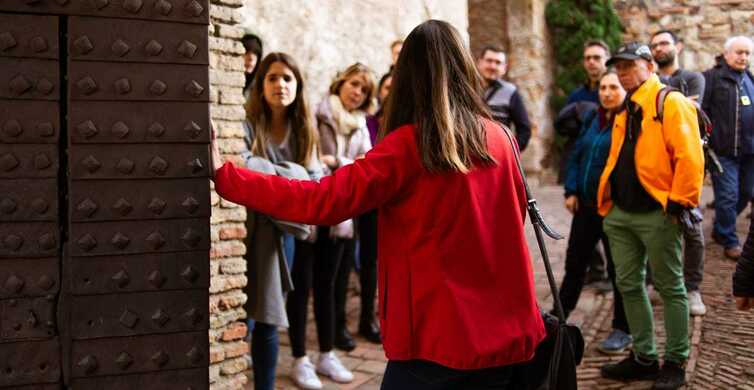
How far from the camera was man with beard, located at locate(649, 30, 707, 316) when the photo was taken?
4868 mm

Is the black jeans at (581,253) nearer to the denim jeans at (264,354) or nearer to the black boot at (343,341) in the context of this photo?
the black boot at (343,341)

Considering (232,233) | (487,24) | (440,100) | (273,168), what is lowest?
(232,233)

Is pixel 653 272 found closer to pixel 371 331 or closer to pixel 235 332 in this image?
pixel 371 331

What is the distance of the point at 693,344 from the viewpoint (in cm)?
471

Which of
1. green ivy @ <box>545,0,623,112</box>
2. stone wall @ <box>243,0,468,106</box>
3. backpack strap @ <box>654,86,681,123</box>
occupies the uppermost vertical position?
green ivy @ <box>545,0,623,112</box>

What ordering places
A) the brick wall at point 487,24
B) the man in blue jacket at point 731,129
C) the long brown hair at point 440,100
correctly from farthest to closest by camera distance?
the brick wall at point 487,24 < the man in blue jacket at point 731,129 < the long brown hair at point 440,100

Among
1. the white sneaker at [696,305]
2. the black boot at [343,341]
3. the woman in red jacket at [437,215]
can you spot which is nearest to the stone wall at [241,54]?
→ the black boot at [343,341]

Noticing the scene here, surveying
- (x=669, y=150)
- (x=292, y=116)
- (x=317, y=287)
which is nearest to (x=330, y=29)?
(x=292, y=116)

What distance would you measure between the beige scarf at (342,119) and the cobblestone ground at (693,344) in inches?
60.0

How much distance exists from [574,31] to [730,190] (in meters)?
6.64

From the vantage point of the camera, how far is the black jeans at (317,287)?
4414 millimetres

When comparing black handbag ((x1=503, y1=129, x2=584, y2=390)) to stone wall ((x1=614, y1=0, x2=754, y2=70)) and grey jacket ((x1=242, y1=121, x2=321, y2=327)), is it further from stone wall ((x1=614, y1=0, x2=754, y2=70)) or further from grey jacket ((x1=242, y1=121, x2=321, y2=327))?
stone wall ((x1=614, y1=0, x2=754, y2=70))

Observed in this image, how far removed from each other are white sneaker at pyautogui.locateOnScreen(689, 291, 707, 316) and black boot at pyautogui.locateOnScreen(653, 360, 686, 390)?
1345 millimetres

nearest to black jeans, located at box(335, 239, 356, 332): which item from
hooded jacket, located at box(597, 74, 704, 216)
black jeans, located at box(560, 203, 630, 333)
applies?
black jeans, located at box(560, 203, 630, 333)
